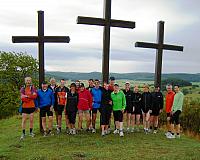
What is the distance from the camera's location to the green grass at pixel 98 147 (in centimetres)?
1041

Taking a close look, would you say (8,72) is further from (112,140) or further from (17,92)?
(112,140)

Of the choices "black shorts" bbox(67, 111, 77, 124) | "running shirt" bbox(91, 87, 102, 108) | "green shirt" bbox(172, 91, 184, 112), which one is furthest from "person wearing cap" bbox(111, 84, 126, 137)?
"green shirt" bbox(172, 91, 184, 112)

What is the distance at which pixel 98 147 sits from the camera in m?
11.5

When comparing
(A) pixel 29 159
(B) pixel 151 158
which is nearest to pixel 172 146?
(B) pixel 151 158

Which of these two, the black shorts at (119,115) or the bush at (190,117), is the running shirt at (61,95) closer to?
the black shorts at (119,115)

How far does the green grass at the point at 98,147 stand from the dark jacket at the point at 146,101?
113 centimetres

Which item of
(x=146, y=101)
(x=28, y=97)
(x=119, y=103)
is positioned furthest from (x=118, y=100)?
(x=28, y=97)

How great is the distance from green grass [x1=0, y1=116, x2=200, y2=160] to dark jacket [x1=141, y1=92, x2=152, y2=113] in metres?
1.13

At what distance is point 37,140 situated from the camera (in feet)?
41.9

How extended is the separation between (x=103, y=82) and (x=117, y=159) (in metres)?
5.07

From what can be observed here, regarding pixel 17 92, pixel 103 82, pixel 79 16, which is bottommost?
pixel 17 92

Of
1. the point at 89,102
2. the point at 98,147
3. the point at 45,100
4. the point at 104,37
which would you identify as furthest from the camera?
the point at 104,37

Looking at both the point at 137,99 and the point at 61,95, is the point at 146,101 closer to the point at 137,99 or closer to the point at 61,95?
the point at 137,99

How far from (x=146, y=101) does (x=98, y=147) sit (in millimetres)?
3653
